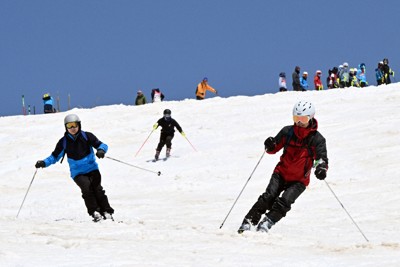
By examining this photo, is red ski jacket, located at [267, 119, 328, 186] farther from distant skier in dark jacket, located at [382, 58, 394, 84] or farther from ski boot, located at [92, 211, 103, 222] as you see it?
distant skier in dark jacket, located at [382, 58, 394, 84]

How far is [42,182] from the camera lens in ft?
56.1

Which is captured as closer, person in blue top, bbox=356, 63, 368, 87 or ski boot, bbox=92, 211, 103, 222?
ski boot, bbox=92, 211, 103, 222

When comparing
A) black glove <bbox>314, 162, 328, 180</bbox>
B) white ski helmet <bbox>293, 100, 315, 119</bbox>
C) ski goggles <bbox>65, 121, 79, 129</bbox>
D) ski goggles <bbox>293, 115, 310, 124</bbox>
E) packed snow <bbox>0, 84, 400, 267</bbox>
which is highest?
white ski helmet <bbox>293, 100, 315, 119</bbox>

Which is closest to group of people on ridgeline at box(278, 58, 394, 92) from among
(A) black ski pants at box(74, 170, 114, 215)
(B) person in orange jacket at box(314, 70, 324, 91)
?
(B) person in orange jacket at box(314, 70, 324, 91)

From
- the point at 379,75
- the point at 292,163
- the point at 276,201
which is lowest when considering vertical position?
the point at 379,75

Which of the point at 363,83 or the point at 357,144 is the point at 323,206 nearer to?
the point at 357,144

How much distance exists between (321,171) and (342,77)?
2474cm

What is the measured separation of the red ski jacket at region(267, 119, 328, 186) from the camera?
25.6ft

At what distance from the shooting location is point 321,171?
296 inches

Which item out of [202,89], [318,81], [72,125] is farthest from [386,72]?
[72,125]

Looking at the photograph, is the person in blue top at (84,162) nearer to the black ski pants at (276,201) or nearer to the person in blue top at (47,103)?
the black ski pants at (276,201)

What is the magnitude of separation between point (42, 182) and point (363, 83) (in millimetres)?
18550

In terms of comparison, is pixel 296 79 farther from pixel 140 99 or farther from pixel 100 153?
pixel 100 153

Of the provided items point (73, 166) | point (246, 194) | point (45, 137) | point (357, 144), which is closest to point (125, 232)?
Answer: point (73, 166)
